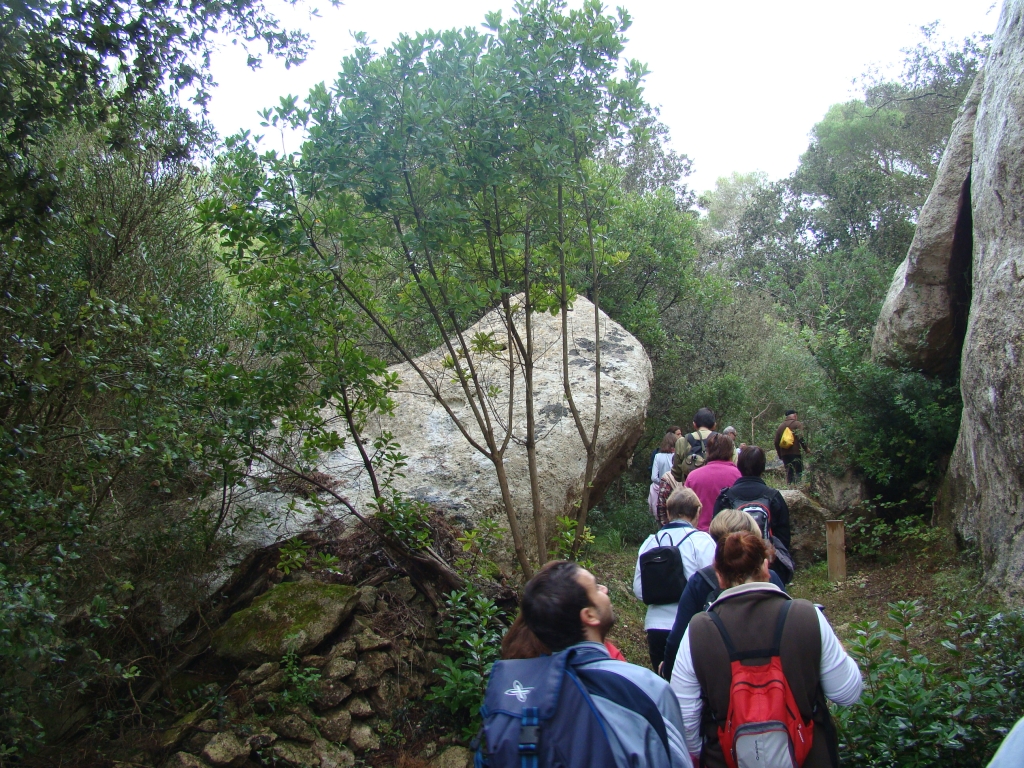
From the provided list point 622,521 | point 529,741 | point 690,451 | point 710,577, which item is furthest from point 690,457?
point 529,741

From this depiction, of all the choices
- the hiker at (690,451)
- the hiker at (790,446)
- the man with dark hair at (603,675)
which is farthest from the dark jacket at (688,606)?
the hiker at (790,446)

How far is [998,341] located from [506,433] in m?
4.34

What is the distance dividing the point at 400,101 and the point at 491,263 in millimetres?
1601

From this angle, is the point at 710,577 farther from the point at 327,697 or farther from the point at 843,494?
the point at 843,494

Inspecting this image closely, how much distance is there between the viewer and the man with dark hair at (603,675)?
72.8 inches

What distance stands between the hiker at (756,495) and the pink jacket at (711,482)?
53 cm

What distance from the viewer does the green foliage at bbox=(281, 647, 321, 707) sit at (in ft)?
14.7

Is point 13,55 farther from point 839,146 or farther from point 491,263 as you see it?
point 839,146

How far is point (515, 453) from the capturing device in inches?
295

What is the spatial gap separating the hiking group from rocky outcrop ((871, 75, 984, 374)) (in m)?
6.34

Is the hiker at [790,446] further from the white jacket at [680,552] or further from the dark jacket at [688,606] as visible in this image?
the dark jacket at [688,606]

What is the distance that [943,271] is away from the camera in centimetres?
868

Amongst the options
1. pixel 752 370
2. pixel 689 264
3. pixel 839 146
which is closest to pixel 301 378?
pixel 689 264

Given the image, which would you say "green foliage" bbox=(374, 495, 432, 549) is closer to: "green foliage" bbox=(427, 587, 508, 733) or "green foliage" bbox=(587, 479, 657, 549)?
"green foliage" bbox=(427, 587, 508, 733)
